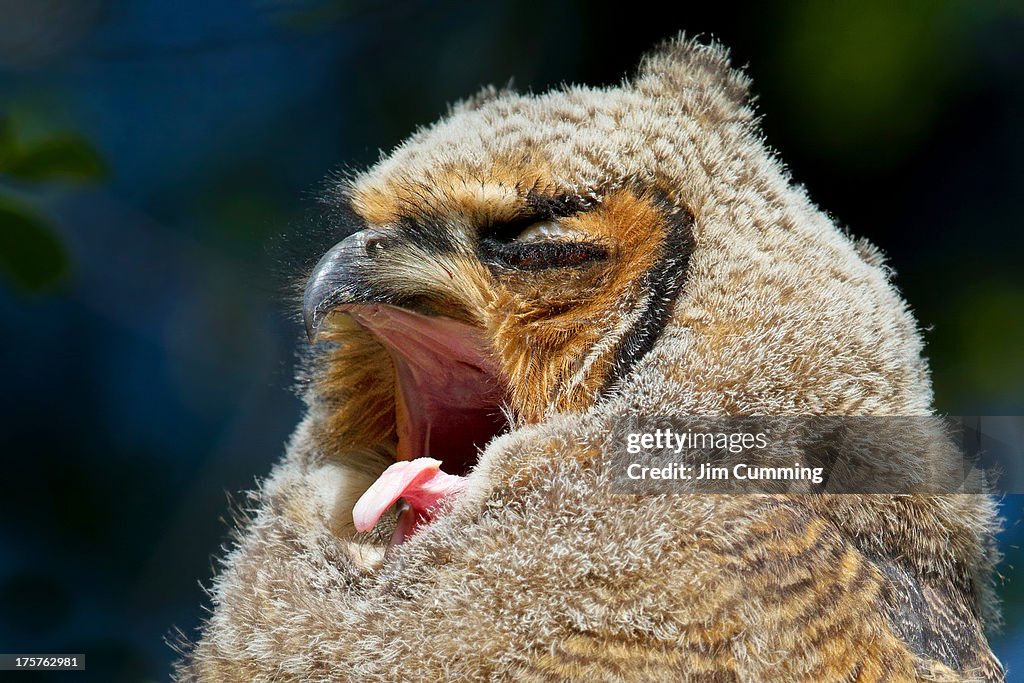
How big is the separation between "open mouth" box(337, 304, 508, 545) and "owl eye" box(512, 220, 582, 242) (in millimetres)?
127

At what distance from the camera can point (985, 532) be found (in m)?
1.17

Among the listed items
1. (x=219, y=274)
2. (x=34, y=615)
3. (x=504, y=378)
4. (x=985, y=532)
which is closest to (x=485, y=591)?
(x=504, y=378)

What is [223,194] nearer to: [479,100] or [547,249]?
[479,100]

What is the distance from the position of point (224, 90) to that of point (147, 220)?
328 millimetres

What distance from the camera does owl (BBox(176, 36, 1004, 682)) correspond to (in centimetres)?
92

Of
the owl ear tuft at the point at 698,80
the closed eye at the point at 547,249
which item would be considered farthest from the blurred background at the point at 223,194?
the closed eye at the point at 547,249

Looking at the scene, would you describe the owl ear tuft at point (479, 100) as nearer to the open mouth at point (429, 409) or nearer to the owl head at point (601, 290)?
the owl head at point (601, 290)

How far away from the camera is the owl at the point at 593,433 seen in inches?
36.1

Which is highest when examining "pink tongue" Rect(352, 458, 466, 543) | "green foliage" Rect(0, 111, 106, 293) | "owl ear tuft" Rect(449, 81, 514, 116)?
"owl ear tuft" Rect(449, 81, 514, 116)

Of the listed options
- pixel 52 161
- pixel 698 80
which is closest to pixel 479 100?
pixel 698 80

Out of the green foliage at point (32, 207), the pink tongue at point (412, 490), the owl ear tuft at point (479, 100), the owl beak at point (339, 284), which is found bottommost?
the pink tongue at point (412, 490)

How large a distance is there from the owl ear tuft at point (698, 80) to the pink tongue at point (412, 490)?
604mm

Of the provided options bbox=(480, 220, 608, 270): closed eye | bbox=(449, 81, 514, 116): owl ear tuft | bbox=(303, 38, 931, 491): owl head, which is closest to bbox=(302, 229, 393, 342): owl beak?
bbox=(303, 38, 931, 491): owl head

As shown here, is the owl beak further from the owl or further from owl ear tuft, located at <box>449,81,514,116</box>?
owl ear tuft, located at <box>449,81,514,116</box>
